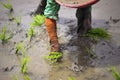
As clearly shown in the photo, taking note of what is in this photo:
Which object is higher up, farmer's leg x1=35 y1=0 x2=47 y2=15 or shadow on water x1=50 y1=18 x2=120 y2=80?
farmer's leg x1=35 y1=0 x2=47 y2=15

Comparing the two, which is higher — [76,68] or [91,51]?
[91,51]

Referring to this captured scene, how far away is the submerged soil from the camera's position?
3877 mm

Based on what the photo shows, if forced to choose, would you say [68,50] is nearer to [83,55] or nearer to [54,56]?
[83,55]

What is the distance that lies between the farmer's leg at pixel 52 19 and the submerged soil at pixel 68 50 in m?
0.26

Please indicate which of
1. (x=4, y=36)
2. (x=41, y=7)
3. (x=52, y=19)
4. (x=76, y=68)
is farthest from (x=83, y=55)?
(x=41, y=7)

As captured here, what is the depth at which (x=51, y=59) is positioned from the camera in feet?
13.6

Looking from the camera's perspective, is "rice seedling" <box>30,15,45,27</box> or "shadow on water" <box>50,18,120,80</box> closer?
"shadow on water" <box>50,18,120,80</box>

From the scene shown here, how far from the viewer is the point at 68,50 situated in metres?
4.40

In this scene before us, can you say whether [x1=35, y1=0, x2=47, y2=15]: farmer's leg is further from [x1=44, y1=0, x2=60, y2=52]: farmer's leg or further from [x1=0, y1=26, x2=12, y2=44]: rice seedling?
[x1=44, y1=0, x2=60, y2=52]: farmer's leg

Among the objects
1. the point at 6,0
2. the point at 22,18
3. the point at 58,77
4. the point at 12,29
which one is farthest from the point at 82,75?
the point at 6,0

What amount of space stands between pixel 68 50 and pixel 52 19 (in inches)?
22.7

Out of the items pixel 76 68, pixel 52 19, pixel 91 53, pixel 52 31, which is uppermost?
pixel 52 19

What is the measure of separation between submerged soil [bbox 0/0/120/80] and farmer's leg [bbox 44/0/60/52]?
0.26 meters

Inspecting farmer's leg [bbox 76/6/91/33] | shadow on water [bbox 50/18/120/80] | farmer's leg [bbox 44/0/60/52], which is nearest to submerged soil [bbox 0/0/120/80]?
shadow on water [bbox 50/18/120/80]
